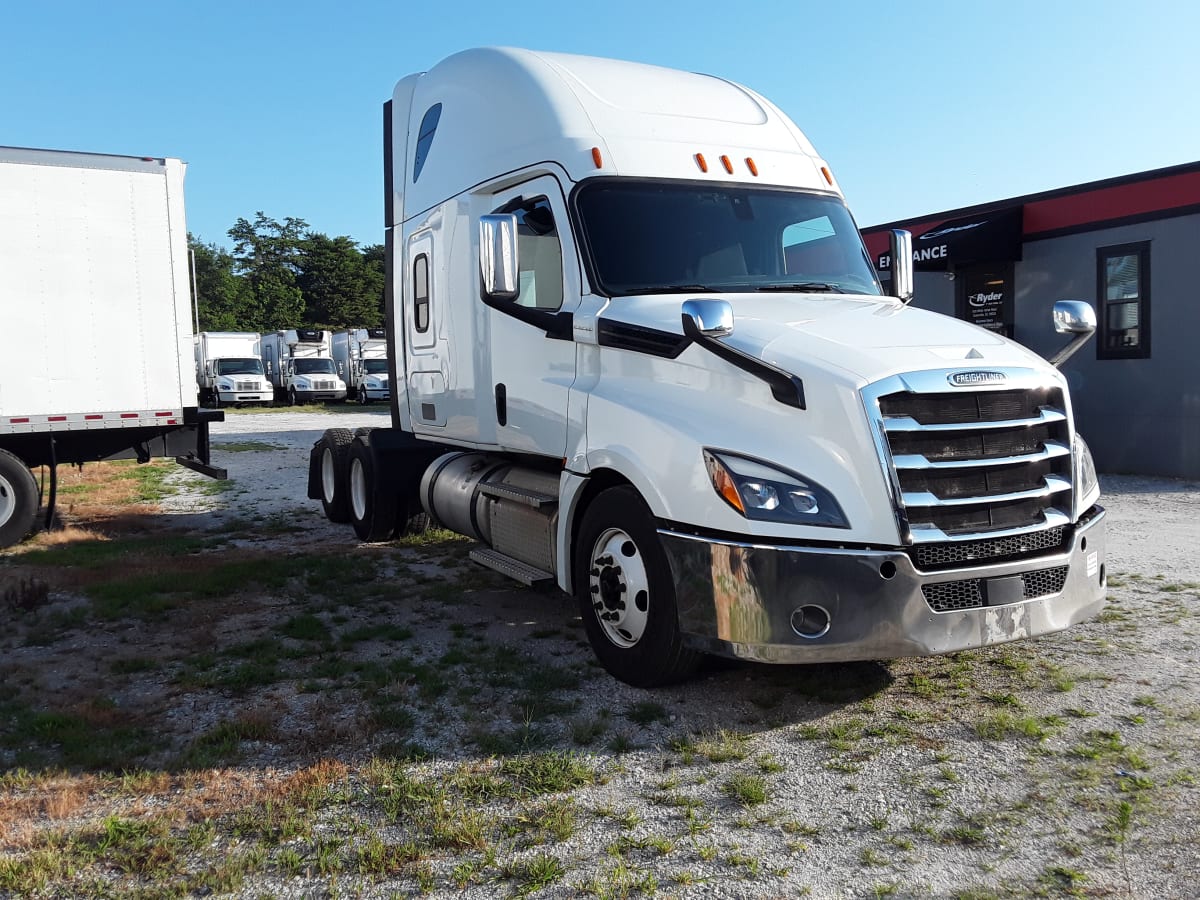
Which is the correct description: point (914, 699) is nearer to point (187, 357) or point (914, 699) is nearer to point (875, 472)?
point (875, 472)

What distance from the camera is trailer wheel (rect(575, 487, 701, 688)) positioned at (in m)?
4.84

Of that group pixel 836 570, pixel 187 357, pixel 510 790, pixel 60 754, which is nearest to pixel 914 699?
pixel 836 570

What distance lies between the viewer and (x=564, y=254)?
18.8ft

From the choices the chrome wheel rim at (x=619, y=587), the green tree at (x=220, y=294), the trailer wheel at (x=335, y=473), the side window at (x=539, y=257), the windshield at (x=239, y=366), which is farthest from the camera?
the green tree at (x=220, y=294)

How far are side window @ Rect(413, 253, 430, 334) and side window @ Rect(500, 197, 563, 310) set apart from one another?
1.85m

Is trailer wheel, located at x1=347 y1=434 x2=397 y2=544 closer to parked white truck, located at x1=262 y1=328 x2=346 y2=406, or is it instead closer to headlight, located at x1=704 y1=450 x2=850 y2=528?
headlight, located at x1=704 y1=450 x2=850 y2=528

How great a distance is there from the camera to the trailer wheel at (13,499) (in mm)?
9242

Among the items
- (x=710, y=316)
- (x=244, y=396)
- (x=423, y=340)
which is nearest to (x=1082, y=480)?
(x=710, y=316)

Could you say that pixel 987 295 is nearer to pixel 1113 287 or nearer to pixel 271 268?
pixel 1113 287

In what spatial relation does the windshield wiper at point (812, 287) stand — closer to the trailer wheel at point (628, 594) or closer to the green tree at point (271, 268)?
the trailer wheel at point (628, 594)

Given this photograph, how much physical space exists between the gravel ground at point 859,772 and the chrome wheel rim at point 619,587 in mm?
330

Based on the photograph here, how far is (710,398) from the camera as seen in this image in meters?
4.77

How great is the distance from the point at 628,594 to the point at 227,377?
115 ft

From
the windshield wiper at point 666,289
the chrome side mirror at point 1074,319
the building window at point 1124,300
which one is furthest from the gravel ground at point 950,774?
the building window at point 1124,300
